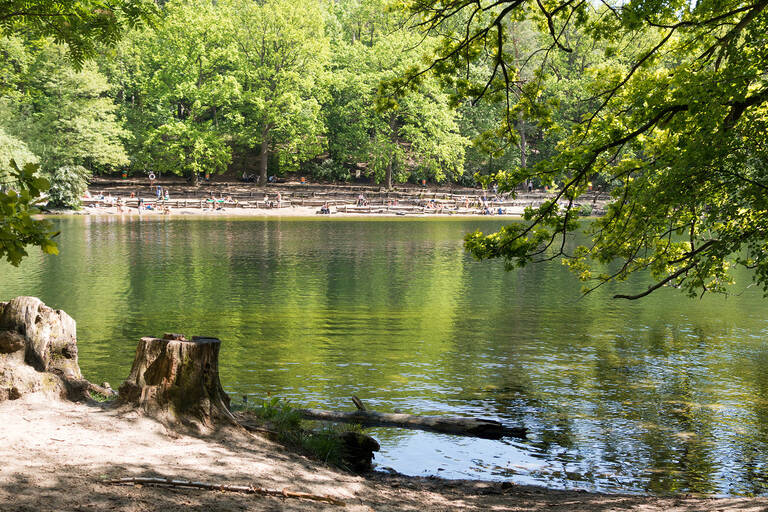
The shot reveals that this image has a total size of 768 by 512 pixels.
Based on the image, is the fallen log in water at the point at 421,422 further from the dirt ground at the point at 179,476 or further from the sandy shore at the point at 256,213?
the sandy shore at the point at 256,213

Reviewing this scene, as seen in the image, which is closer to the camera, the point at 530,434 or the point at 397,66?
the point at 530,434

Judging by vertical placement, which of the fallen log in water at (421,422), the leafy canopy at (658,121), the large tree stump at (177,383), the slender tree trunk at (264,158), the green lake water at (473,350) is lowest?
the green lake water at (473,350)

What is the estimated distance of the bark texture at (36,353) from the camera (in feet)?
27.3

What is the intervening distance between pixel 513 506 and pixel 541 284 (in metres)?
22.4

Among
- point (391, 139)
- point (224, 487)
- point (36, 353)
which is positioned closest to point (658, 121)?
point (224, 487)

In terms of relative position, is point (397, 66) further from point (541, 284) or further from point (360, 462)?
point (360, 462)

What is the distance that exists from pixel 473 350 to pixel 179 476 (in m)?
11.8

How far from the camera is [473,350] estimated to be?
56.5 ft

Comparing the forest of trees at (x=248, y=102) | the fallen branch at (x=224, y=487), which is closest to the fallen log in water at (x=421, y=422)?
the fallen branch at (x=224, y=487)

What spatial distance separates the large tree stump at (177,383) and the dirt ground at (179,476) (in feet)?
0.70

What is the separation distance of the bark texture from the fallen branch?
10.5 ft

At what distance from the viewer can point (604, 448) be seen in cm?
1046

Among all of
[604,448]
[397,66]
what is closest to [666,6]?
[604,448]

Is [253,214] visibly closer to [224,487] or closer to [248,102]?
[248,102]
